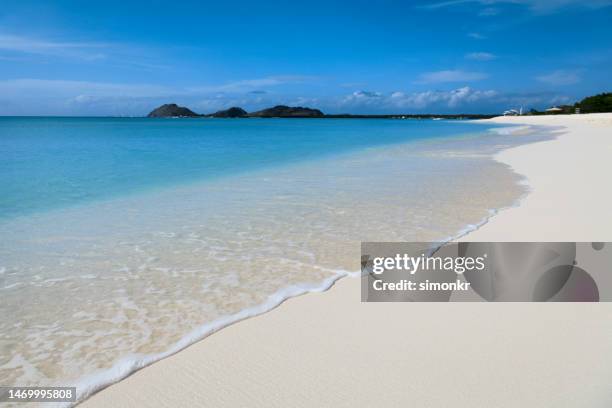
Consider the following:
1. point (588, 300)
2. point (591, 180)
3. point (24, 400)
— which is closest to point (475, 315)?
point (588, 300)

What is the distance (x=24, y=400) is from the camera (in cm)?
269

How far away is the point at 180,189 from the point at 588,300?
9423 millimetres

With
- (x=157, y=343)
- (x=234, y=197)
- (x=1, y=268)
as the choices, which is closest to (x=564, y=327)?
(x=157, y=343)

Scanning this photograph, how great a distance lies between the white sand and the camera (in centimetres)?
257

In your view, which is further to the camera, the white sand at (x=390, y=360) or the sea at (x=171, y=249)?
the sea at (x=171, y=249)

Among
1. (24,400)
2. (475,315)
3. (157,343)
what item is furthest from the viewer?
(475,315)

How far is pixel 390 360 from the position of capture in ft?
9.64

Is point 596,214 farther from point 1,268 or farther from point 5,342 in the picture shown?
point 1,268

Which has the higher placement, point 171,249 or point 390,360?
point 171,249

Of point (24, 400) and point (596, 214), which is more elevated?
point (596, 214)

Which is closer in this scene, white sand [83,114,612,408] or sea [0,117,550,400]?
white sand [83,114,612,408]

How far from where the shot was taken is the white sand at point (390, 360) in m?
2.57

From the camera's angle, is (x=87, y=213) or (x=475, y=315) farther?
(x=87, y=213)

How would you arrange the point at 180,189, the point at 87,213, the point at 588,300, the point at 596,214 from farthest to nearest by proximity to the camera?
1. the point at 180,189
2. the point at 87,213
3. the point at 596,214
4. the point at 588,300
